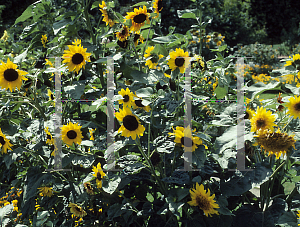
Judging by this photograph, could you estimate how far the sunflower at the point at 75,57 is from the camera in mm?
1503

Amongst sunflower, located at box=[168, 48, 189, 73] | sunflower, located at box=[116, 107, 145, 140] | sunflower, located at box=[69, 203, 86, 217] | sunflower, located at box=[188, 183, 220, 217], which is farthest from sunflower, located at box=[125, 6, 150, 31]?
sunflower, located at box=[69, 203, 86, 217]

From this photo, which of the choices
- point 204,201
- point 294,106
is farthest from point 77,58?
point 294,106

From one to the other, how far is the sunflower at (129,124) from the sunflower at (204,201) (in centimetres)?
38

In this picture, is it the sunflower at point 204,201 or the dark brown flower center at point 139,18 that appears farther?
the dark brown flower center at point 139,18

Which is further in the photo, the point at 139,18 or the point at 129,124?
the point at 139,18

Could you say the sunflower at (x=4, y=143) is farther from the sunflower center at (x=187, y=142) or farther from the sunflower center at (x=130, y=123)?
the sunflower center at (x=187, y=142)

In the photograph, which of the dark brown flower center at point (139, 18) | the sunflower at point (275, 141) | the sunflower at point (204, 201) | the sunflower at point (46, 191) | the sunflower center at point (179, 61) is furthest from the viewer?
the sunflower at point (46, 191)

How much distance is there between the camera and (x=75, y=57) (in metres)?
1.50

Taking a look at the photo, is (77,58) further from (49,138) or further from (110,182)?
(110,182)

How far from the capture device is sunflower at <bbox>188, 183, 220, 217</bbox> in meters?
1.28

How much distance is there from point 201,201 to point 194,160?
7.5 inches

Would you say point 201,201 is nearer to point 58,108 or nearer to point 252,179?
point 252,179

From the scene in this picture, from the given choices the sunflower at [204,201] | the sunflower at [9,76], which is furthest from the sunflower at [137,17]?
the sunflower at [204,201]

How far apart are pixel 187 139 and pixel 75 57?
737 millimetres
